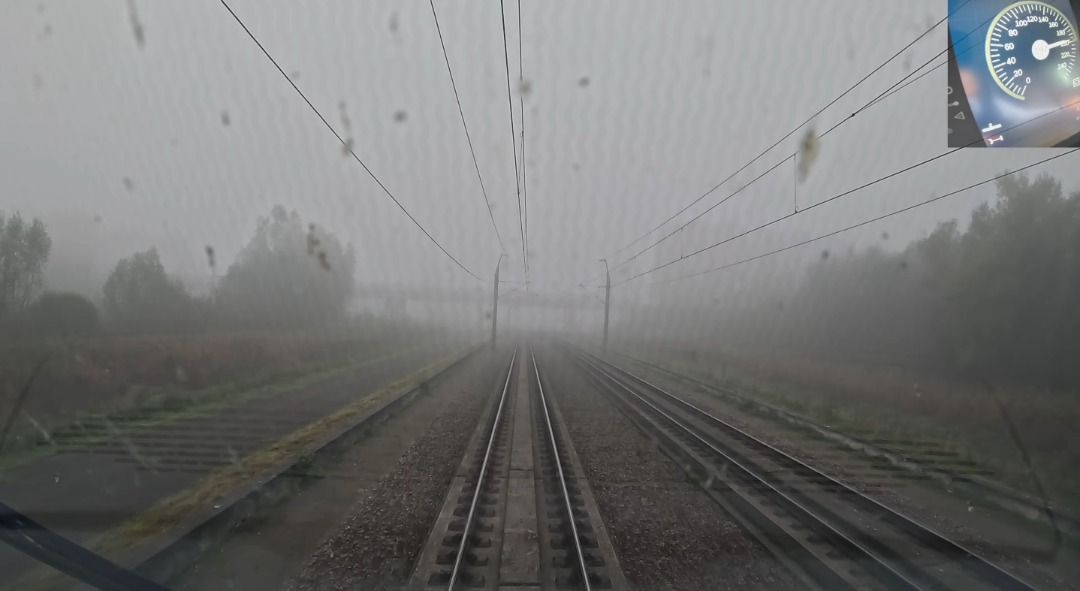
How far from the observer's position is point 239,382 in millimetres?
15156

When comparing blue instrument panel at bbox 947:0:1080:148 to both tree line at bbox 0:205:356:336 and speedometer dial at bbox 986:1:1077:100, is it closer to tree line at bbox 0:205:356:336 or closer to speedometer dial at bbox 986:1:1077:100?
speedometer dial at bbox 986:1:1077:100

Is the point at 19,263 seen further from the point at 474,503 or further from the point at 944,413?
the point at 944,413

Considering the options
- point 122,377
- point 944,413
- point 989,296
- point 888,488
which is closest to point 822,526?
point 888,488

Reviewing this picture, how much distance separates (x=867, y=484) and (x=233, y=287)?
24.8 metres

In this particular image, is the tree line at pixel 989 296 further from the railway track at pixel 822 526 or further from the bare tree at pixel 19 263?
the bare tree at pixel 19 263

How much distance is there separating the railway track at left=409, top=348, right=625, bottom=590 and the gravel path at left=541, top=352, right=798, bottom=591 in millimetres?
225

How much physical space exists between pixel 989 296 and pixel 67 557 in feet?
71.0

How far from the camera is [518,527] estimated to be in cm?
581

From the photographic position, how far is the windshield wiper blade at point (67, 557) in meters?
3.36

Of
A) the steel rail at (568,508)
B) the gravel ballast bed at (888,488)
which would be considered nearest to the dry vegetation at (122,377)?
the steel rail at (568,508)

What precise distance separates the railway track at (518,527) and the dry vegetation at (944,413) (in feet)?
22.0

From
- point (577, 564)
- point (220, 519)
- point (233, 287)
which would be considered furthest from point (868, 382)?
point (233, 287)

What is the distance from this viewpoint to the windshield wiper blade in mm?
3355

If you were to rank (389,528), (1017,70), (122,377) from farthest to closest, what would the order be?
(122,377) < (1017,70) < (389,528)
